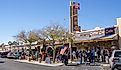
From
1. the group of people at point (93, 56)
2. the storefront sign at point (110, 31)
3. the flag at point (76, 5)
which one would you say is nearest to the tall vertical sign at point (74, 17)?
the flag at point (76, 5)

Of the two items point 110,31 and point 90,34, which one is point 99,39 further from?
point 90,34

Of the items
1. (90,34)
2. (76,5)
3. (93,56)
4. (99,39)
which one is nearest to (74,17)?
(76,5)

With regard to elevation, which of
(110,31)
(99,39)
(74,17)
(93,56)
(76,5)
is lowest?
(93,56)

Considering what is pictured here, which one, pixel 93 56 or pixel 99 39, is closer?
pixel 93 56

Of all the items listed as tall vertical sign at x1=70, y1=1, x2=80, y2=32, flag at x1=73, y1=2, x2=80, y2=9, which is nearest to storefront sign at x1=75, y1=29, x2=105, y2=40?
tall vertical sign at x1=70, y1=1, x2=80, y2=32

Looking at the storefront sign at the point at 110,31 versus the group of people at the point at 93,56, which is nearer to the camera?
the group of people at the point at 93,56

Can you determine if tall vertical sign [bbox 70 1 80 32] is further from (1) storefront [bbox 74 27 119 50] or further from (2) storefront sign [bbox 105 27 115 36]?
(2) storefront sign [bbox 105 27 115 36]

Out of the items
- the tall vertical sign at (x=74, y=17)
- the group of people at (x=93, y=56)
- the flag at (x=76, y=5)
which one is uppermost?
the flag at (x=76, y=5)

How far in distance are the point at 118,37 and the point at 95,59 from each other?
4.44 meters

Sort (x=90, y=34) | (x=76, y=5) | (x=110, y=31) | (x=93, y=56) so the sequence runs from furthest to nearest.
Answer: (x=76, y=5) → (x=90, y=34) → (x=110, y=31) → (x=93, y=56)

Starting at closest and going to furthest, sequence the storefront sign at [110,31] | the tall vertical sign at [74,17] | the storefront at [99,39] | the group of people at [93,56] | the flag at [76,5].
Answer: the group of people at [93,56], the storefront at [99,39], the storefront sign at [110,31], the tall vertical sign at [74,17], the flag at [76,5]

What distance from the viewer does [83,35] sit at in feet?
146

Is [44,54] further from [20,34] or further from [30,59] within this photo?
[20,34]

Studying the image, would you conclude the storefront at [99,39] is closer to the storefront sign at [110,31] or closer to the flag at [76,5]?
the storefront sign at [110,31]
